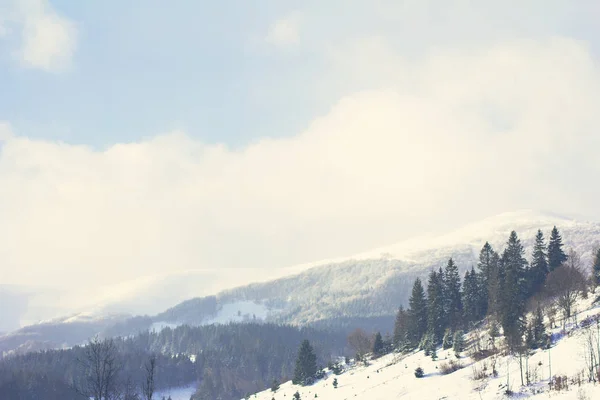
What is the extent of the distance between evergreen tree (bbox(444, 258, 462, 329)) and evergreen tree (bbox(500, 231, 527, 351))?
1222 centimetres

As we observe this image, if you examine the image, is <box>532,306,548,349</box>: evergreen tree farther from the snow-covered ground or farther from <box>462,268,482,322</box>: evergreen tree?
<box>462,268,482,322</box>: evergreen tree

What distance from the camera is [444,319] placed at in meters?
88.1

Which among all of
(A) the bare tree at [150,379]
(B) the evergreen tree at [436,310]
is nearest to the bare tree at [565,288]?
(B) the evergreen tree at [436,310]

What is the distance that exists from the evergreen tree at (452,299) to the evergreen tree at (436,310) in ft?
7.59

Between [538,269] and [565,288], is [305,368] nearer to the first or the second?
[565,288]

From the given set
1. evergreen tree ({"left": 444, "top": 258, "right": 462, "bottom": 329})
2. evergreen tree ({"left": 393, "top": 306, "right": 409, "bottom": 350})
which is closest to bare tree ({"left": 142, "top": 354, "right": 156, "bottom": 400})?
evergreen tree ({"left": 444, "top": 258, "right": 462, "bottom": 329})

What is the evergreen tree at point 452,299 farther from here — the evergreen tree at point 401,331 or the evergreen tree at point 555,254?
the evergreen tree at point 555,254

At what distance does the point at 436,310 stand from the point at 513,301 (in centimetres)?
2590

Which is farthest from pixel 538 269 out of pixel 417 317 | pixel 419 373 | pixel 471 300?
pixel 419 373

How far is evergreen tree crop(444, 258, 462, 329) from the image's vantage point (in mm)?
90500

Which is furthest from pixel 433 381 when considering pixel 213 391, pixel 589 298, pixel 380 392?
pixel 213 391

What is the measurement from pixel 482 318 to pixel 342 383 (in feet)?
116

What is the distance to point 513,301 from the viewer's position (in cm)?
6312

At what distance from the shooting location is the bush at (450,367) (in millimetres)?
56794
